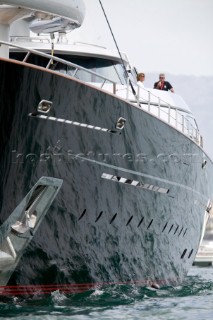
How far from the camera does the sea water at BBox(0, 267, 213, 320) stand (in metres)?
15.3

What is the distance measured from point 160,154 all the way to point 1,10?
464cm

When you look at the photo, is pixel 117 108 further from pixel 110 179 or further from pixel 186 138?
pixel 186 138

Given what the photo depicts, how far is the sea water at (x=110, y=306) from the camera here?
15281 mm

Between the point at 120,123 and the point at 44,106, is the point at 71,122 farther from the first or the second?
the point at 120,123

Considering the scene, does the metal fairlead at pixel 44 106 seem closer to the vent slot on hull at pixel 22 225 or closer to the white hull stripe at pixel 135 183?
the vent slot on hull at pixel 22 225

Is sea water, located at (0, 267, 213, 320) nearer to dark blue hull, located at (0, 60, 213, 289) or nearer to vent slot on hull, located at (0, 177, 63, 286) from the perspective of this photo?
dark blue hull, located at (0, 60, 213, 289)

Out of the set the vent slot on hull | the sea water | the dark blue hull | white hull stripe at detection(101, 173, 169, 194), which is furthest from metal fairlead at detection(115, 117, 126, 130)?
the sea water

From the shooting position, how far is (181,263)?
22.4 m

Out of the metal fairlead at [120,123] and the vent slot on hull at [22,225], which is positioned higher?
the metal fairlead at [120,123]

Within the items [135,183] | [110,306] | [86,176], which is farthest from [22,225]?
[135,183]

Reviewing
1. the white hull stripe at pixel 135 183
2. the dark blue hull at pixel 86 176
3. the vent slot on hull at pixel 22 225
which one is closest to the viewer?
the dark blue hull at pixel 86 176

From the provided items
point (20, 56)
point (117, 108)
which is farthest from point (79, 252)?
point (20, 56)

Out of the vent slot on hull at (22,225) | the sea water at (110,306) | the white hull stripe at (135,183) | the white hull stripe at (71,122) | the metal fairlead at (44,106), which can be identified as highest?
the metal fairlead at (44,106)

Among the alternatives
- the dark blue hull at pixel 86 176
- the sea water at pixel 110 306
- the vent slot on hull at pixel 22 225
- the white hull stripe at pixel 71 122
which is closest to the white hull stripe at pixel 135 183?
the dark blue hull at pixel 86 176
